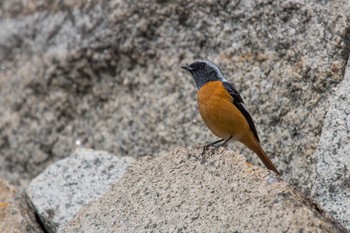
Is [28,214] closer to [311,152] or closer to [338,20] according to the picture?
[311,152]

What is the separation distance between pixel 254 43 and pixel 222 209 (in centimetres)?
269

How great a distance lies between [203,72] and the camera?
279 inches

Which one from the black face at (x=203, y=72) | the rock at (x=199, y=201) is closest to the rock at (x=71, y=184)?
the rock at (x=199, y=201)

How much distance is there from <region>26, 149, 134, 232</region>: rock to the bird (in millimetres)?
892

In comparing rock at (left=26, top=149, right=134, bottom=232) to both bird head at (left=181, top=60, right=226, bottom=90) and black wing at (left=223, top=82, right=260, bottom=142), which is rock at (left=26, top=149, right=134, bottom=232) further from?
A: black wing at (left=223, top=82, right=260, bottom=142)

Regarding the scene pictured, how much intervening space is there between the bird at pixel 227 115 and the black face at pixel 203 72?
4.1 inches

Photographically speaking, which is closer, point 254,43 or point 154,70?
point 254,43

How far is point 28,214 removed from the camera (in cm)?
667

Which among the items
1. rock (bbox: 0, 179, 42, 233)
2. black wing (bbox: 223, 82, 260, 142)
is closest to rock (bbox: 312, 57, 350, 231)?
black wing (bbox: 223, 82, 260, 142)

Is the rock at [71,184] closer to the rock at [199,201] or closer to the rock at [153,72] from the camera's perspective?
the rock at [199,201]

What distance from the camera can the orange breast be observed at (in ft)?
22.1

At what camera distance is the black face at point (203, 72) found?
7.07 meters

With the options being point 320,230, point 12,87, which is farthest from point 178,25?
point 320,230

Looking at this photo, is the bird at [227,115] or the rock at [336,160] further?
the bird at [227,115]
